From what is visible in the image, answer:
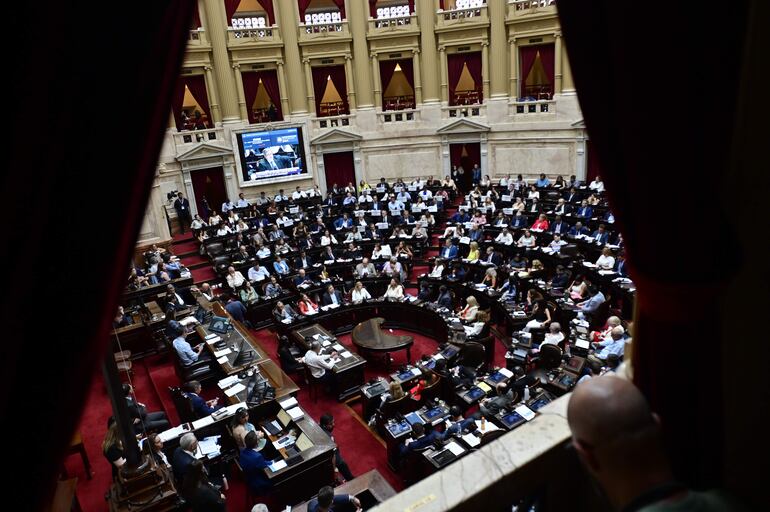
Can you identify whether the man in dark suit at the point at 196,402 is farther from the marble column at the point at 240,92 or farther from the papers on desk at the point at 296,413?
the marble column at the point at 240,92

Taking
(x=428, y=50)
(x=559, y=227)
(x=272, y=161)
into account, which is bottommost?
(x=559, y=227)

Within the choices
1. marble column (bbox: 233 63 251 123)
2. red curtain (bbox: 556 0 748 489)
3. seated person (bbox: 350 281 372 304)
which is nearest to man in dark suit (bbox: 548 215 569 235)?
seated person (bbox: 350 281 372 304)

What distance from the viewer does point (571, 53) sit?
5.93 feet

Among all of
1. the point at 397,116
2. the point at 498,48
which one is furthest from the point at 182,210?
the point at 498,48

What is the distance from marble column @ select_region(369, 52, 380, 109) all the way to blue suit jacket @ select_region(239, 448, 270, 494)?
62.6 feet

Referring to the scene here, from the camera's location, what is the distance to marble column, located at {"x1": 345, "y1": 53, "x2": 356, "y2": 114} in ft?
74.8

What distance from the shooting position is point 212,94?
21594mm

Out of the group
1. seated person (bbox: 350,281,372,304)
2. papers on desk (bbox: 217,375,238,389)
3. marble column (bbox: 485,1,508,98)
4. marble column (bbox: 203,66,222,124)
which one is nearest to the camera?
papers on desk (bbox: 217,375,238,389)

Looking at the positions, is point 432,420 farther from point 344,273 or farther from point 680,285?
point 344,273

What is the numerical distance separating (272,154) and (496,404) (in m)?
17.3

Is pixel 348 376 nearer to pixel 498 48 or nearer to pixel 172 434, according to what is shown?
pixel 172 434

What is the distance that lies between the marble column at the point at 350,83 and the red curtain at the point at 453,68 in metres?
4.31

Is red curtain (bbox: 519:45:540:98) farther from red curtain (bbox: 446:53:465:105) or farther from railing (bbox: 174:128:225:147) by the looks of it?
railing (bbox: 174:128:225:147)

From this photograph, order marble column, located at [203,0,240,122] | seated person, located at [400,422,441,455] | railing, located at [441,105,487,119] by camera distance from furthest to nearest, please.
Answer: railing, located at [441,105,487,119], marble column, located at [203,0,240,122], seated person, located at [400,422,441,455]
